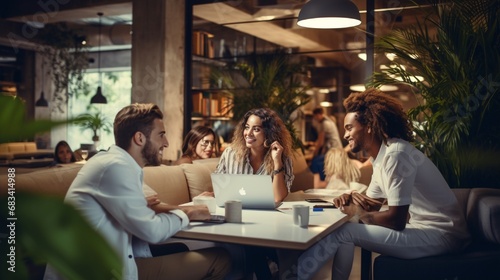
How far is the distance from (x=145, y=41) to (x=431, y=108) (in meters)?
3.88

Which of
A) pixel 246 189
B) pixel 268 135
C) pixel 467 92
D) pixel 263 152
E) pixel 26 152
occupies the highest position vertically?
pixel 467 92

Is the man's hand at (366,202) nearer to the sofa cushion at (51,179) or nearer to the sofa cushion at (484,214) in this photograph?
the sofa cushion at (484,214)

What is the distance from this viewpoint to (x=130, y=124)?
2367mm

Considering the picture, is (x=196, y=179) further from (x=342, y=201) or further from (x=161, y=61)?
(x=161, y=61)

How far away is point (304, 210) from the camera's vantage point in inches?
96.7

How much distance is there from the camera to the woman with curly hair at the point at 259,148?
371 centimetres

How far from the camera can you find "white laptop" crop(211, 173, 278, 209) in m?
2.90

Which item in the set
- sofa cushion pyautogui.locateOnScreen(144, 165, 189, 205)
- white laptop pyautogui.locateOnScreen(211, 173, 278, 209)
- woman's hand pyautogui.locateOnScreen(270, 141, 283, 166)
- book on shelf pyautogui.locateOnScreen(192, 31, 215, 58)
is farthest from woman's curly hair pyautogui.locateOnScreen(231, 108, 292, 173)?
book on shelf pyautogui.locateOnScreen(192, 31, 215, 58)

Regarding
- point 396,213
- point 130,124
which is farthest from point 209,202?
point 396,213

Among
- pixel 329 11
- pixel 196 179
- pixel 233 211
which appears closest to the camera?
pixel 233 211

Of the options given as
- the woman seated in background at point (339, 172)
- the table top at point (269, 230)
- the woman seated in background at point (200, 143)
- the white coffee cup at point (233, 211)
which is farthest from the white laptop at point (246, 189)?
the woman seated in background at point (339, 172)

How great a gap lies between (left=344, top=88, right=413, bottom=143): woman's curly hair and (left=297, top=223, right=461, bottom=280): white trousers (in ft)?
1.60

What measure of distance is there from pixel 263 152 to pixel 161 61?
3.18 meters

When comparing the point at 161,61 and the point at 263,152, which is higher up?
the point at 161,61
